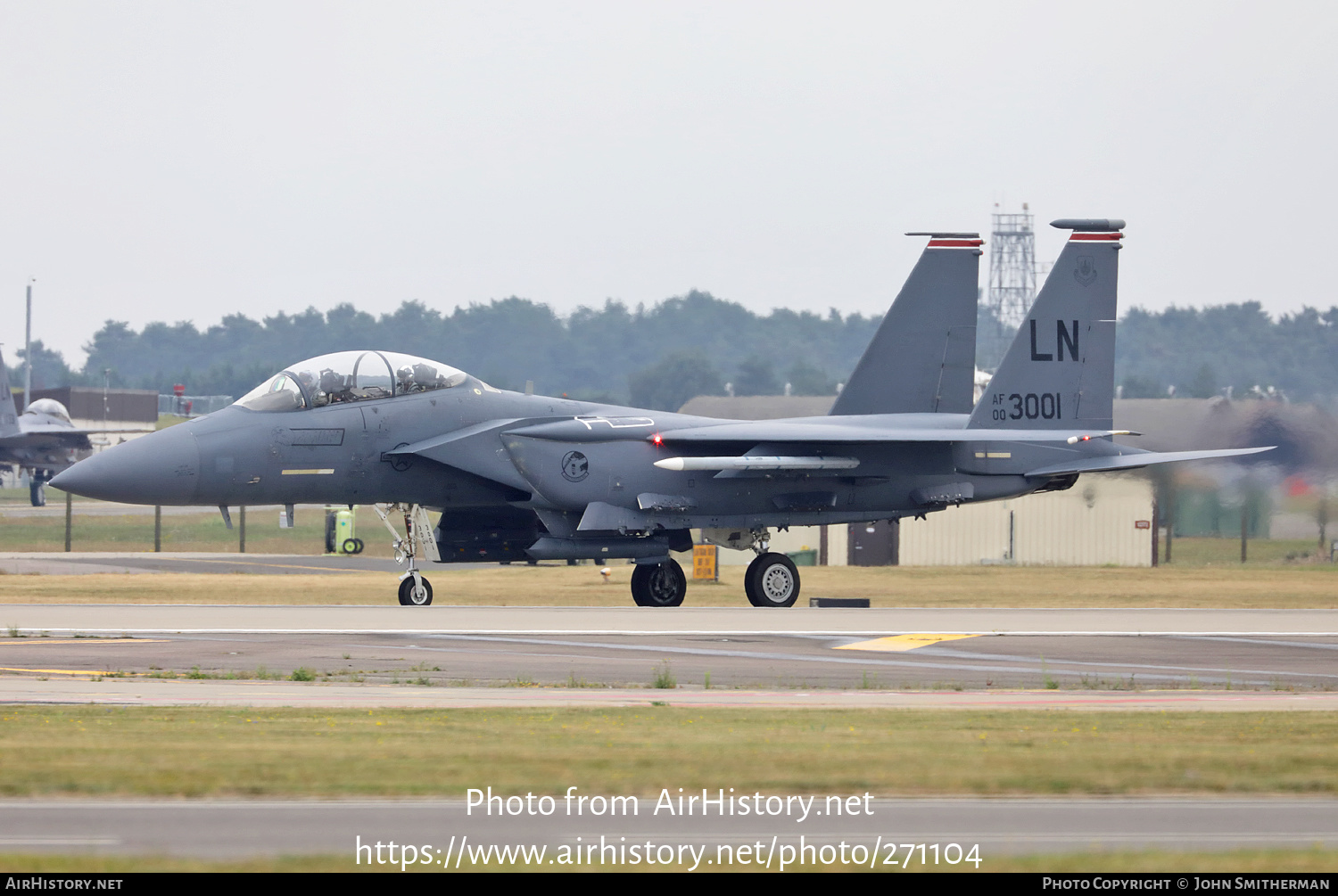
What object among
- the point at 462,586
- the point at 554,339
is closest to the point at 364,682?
the point at 462,586

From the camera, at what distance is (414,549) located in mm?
22938

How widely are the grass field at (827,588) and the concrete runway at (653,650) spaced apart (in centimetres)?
421

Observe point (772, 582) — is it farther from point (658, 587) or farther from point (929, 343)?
point (929, 343)

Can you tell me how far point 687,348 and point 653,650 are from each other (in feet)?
195

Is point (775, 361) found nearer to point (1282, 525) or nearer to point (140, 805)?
point (1282, 525)

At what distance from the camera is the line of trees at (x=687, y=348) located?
70.7 metres

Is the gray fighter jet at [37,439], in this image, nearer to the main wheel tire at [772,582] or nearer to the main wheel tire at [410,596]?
the main wheel tire at [410,596]

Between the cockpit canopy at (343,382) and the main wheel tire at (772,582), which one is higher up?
the cockpit canopy at (343,382)

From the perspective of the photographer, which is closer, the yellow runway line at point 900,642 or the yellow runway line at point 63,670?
the yellow runway line at point 63,670

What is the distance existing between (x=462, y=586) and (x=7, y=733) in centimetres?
1951

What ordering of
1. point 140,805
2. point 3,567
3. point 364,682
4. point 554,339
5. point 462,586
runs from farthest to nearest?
point 554,339, point 3,567, point 462,586, point 364,682, point 140,805

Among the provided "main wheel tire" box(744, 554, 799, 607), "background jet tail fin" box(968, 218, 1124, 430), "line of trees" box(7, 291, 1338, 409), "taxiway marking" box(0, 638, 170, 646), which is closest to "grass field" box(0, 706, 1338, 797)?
"taxiway marking" box(0, 638, 170, 646)

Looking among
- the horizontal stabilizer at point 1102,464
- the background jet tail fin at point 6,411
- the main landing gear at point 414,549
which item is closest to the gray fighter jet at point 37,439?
the background jet tail fin at point 6,411

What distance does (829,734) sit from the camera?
9992mm
